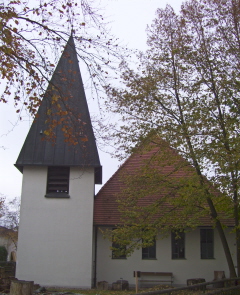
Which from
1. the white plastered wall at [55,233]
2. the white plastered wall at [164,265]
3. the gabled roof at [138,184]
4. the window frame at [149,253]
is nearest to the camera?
the gabled roof at [138,184]

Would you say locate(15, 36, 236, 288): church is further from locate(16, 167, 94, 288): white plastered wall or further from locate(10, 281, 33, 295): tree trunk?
locate(10, 281, 33, 295): tree trunk

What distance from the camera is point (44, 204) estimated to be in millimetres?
20156

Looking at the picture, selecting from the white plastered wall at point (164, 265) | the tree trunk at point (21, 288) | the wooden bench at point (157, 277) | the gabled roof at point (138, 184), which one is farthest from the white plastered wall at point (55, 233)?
the tree trunk at point (21, 288)

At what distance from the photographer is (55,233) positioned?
1975 cm

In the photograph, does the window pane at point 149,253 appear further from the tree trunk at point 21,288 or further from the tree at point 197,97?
the tree trunk at point 21,288

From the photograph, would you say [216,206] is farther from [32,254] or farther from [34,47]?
[34,47]

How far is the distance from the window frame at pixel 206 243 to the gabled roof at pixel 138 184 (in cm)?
111

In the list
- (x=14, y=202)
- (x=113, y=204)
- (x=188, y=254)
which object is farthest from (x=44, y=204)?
(x=14, y=202)

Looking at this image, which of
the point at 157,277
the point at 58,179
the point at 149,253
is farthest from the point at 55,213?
the point at 157,277

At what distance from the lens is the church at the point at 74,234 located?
63.4ft

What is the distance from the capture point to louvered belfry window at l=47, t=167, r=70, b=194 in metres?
20.4

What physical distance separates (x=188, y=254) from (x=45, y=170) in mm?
8302

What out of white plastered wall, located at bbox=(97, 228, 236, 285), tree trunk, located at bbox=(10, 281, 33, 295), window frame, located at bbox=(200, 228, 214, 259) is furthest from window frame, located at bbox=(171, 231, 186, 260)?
tree trunk, located at bbox=(10, 281, 33, 295)

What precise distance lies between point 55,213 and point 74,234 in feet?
4.42
